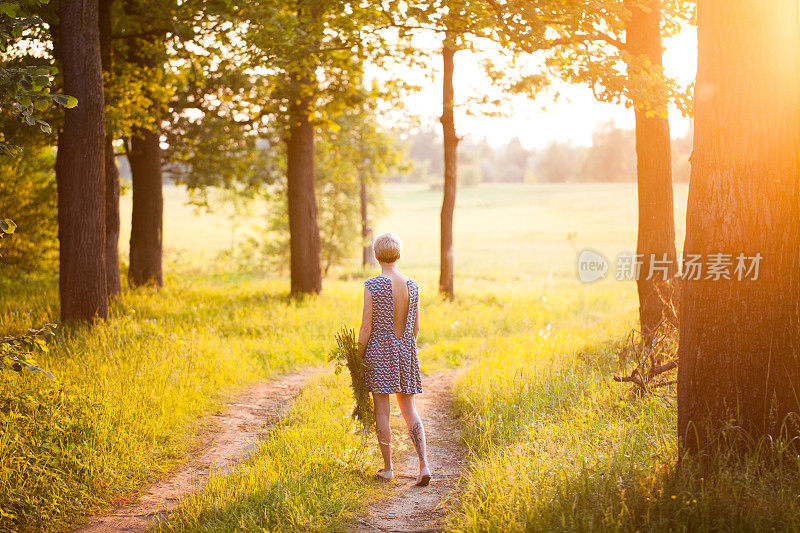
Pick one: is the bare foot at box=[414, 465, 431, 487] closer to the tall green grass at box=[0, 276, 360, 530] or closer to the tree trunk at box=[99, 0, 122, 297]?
the tall green grass at box=[0, 276, 360, 530]

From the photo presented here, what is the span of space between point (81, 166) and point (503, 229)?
5020cm

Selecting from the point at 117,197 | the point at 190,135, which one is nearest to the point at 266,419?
the point at 117,197

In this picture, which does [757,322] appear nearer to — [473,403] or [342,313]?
[473,403]

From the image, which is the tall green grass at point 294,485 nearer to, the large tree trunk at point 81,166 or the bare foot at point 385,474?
the bare foot at point 385,474

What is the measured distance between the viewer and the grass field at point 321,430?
4549 millimetres

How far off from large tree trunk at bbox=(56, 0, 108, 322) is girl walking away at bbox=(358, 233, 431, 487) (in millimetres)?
6429

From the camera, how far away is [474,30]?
30.7 feet

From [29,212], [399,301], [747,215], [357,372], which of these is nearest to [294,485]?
[357,372]

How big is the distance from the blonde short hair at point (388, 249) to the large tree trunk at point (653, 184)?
4.82 meters

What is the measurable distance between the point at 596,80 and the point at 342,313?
22.6 feet

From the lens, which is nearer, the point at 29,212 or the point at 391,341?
the point at 391,341

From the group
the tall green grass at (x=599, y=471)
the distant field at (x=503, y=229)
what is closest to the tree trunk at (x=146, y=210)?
the distant field at (x=503, y=229)

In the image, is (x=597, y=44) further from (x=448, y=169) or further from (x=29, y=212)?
(x=29, y=212)

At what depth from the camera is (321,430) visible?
702 centimetres
